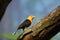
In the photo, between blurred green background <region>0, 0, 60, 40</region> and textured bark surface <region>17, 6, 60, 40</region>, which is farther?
blurred green background <region>0, 0, 60, 40</region>

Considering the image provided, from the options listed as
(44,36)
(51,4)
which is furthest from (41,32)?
(51,4)

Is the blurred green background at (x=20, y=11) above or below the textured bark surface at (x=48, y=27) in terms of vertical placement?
above

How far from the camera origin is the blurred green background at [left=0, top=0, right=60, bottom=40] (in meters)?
1.76

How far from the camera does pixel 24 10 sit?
70.8 inches

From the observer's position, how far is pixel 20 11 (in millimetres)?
1804

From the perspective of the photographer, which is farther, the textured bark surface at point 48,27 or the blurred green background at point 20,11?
the blurred green background at point 20,11

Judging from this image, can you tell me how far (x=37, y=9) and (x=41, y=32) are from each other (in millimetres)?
853

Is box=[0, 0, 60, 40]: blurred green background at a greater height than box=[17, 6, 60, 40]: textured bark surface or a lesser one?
greater

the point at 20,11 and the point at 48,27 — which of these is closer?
the point at 48,27

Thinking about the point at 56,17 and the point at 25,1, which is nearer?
the point at 56,17

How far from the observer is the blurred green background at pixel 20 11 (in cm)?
176

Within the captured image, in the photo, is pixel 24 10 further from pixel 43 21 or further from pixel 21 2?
pixel 43 21

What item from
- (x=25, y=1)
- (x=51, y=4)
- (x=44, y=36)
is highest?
(x=25, y=1)

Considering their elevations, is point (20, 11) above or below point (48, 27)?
above
